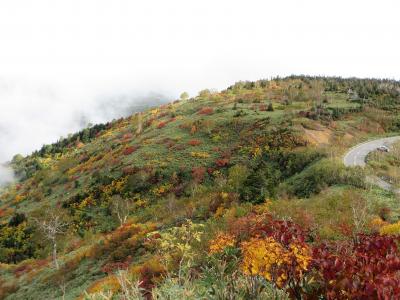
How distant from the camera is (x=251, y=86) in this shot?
125 metres

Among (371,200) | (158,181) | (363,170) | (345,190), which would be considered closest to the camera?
(371,200)

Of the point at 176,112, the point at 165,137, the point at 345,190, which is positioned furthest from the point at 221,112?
the point at 345,190

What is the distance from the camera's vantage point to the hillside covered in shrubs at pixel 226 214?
279 inches

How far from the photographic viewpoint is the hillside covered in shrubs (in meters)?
7.09

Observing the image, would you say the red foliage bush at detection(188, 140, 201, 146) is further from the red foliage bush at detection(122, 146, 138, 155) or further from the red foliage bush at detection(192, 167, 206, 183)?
the red foliage bush at detection(122, 146, 138, 155)

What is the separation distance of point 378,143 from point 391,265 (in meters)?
52.7

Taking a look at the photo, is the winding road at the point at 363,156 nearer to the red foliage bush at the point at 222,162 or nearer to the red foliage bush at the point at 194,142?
the red foliage bush at the point at 222,162

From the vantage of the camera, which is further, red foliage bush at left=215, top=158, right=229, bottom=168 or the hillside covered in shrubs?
red foliage bush at left=215, top=158, right=229, bottom=168

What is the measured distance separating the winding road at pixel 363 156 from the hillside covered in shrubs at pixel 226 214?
103cm

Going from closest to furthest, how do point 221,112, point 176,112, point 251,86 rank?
1. point 221,112
2. point 176,112
3. point 251,86

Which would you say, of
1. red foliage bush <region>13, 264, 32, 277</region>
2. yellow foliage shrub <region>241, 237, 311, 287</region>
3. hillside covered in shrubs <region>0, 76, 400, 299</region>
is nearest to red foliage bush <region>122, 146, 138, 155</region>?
hillside covered in shrubs <region>0, 76, 400, 299</region>

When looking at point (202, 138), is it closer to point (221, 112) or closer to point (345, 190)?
point (221, 112)

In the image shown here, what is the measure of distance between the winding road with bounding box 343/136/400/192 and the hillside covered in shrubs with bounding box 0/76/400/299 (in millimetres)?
1028

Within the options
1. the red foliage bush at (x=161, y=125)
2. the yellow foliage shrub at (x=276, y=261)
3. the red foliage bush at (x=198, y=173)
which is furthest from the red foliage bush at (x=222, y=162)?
the yellow foliage shrub at (x=276, y=261)
